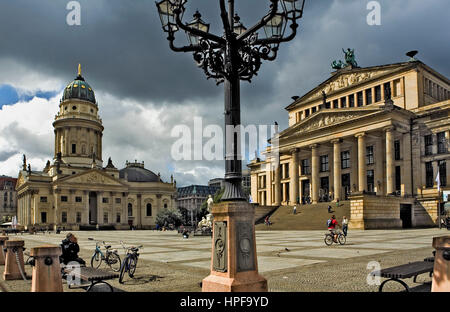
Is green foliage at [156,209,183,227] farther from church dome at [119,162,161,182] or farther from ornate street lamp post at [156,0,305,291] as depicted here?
ornate street lamp post at [156,0,305,291]

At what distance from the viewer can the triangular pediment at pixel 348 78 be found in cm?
5880

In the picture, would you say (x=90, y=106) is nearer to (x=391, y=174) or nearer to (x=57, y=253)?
(x=391, y=174)

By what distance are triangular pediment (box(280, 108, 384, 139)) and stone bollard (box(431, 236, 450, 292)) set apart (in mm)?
45738

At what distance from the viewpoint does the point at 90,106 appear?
115 metres

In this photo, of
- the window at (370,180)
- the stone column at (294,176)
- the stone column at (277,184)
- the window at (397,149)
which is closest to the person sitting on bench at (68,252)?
the window at (397,149)

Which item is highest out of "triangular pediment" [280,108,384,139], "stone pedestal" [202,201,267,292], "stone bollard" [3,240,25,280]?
"triangular pediment" [280,108,384,139]

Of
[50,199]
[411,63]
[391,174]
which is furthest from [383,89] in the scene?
[50,199]

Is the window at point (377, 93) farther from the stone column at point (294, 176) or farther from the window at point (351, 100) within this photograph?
the stone column at point (294, 176)

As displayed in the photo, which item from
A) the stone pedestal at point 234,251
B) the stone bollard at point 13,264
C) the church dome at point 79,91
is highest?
the church dome at point 79,91

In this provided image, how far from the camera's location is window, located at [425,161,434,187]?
49438mm

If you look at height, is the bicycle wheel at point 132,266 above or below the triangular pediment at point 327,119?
below

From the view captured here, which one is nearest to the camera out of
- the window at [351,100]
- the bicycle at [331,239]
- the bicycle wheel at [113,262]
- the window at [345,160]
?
the bicycle wheel at [113,262]

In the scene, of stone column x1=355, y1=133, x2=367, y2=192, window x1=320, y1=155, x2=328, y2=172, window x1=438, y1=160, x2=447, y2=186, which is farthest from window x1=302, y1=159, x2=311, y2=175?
window x1=438, y1=160, x2=447, y2=186

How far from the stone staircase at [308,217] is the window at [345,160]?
9.85 metres
